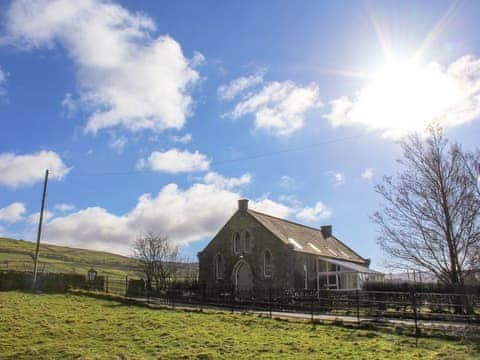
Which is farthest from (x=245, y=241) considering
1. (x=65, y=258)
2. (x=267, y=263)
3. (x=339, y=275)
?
(x=65, y=258)

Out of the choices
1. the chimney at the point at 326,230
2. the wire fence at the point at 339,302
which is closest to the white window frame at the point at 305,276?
the wire fence at the point at 339,302

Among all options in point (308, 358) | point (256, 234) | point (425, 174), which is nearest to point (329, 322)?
point (308, 358)

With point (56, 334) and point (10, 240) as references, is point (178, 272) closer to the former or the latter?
point (56, 334)

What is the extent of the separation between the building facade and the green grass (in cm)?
1428

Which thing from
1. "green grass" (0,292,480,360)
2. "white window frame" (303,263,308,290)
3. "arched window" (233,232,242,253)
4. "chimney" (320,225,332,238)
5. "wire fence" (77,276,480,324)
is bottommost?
"green grass" (0,292,480,360)

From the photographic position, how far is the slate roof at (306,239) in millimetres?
35625

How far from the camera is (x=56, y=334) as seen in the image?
14.6m

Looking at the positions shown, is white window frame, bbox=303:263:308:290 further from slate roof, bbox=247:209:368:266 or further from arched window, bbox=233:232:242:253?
arched window, bbox=233:232:242:253

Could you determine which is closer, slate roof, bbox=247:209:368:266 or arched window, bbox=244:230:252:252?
slate roof, bbox=247:209:368:266

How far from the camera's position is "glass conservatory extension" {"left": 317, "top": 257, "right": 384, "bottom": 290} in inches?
1353

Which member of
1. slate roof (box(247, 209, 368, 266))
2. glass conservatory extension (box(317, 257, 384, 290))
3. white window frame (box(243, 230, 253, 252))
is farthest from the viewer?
white window frame (box(243, 230, 253, 252))

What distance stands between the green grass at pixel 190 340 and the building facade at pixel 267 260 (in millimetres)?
14277

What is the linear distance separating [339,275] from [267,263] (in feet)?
19.9

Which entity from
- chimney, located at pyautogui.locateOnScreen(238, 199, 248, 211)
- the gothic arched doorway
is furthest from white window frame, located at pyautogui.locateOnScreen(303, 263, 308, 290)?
chimney, located at pyautogui.locateOnScreen(238, 199, 248, 211)
